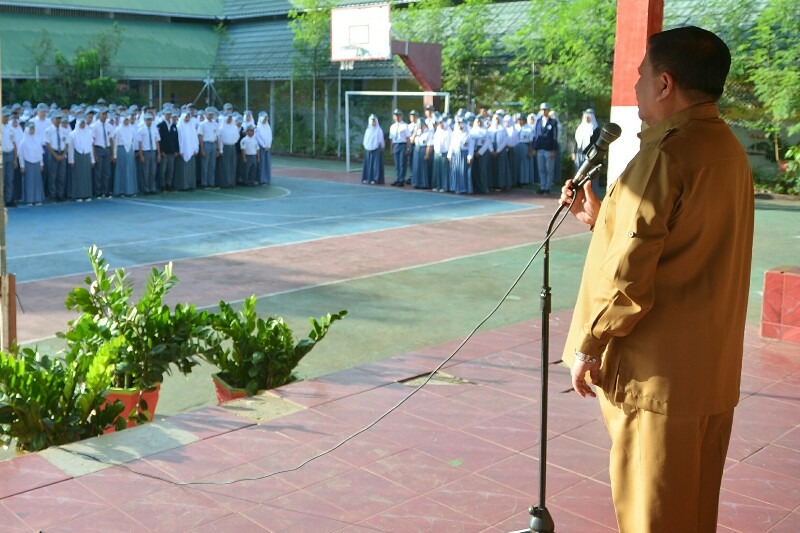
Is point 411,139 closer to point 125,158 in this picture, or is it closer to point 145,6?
point 125,158

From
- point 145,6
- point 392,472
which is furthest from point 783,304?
point 145,6

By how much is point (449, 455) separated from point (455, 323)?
3426 mm

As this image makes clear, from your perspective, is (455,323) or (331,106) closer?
(455,323)

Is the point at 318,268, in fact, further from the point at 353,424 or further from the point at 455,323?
the point at 353,424

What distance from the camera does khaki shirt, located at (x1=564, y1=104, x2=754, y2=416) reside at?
249 cm

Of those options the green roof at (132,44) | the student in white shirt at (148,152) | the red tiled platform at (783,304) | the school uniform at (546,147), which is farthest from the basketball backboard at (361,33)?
the red tiled platform at (783,304)

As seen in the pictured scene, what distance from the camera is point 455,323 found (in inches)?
301

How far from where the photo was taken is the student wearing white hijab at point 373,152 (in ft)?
62.4

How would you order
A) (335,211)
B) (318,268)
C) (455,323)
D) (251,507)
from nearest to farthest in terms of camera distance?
(251,507), (455,323), (318,268), (335,211)

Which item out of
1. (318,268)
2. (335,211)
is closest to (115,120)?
(335,211)

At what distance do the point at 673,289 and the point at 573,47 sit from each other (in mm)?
17899

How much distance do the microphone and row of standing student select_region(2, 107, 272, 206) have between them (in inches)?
533

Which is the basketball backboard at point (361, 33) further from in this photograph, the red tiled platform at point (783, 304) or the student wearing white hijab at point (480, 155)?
the red tiled platform at point (783, 304)

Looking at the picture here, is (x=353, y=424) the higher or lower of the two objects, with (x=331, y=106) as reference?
lower
